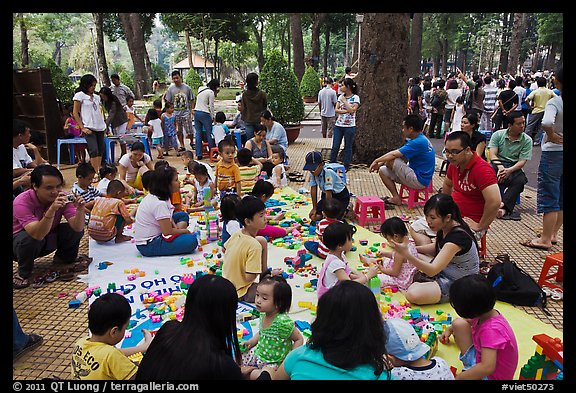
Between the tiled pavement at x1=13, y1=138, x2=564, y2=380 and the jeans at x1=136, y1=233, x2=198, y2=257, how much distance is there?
33.4 inches

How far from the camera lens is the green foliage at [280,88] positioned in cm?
1249

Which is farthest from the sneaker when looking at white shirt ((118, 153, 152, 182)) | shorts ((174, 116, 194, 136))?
shorts ((174, 116, 194, 136))

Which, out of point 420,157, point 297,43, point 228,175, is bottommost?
point 228,175

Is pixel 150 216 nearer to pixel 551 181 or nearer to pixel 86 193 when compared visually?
pixel 86 193

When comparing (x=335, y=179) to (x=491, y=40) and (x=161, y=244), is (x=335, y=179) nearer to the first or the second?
(x=161, y=244)

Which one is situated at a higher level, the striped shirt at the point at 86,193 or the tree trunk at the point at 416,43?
the tree trunk at the point at 416,43

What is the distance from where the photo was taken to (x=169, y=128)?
11695 mm

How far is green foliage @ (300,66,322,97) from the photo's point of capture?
22875 millimetres

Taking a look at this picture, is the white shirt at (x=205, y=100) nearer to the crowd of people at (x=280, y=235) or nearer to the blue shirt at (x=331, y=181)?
the crowd of people at (x=280, y=235)

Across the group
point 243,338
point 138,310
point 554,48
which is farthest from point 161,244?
point 554,48

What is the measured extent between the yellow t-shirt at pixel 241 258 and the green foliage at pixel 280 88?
877 cm

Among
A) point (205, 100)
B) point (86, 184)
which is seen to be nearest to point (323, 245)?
point (86, 184)

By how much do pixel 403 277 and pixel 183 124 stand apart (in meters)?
9.20

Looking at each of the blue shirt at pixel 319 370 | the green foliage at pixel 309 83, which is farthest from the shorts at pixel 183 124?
the green foliage at pixel 309 83
